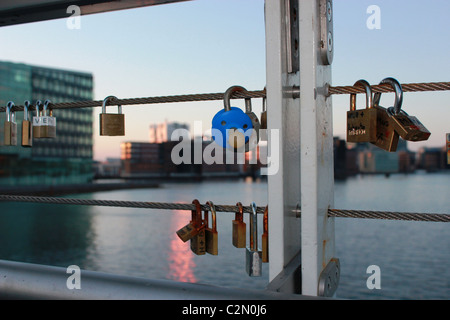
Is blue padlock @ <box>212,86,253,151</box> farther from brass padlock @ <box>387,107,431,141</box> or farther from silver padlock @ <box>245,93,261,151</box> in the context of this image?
brass padlock @ <box>387,107,431,141</box>

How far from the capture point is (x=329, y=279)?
115 cm

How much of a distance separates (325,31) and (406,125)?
0.32 meters

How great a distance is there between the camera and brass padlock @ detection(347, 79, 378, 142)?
1.11 meters

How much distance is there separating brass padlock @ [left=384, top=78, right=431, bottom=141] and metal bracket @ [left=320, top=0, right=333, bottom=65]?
0.18 metres

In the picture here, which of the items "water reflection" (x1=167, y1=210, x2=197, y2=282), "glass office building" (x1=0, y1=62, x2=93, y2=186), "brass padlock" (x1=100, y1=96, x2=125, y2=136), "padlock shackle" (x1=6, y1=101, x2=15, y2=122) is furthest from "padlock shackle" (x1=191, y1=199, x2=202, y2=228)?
"glass office building" (x1=0, y1=62, x2=93, y2=186)

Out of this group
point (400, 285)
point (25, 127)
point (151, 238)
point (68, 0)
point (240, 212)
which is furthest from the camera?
point (151, 238)

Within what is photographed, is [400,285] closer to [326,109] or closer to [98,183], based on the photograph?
[326,109]

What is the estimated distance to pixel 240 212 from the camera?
1332 millimetres

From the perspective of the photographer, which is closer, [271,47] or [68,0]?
[271,47]

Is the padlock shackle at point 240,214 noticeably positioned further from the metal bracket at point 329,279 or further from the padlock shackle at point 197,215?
the metal bracket at point 329,279

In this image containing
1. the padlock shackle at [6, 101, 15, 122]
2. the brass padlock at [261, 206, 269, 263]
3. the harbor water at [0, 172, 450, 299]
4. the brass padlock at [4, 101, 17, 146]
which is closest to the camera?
the brass padlock at [261, 206, 269, 263]

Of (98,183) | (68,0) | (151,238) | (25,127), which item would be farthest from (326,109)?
(98,183)

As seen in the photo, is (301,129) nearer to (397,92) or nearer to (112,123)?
(397,92)

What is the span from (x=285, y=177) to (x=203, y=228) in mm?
461
